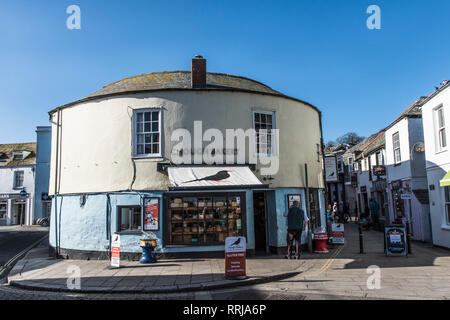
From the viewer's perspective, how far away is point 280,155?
13.7m

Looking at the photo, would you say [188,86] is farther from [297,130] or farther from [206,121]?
[297,130]

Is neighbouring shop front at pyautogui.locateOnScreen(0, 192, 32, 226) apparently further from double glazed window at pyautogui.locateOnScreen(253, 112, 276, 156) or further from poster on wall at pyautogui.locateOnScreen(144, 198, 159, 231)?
double glazed window at pyautogui.locateOnScreen(253, 112, 276, 156)

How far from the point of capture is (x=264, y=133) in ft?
45.3

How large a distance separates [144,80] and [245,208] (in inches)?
274

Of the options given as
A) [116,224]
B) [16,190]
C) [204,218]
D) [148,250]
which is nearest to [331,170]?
[204,218]

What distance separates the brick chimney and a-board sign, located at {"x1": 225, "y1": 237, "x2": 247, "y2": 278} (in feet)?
22.2

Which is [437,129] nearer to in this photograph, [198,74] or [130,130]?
[198,74]

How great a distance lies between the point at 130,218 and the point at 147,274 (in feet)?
10.6

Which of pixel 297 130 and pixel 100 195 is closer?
pixel 100 195

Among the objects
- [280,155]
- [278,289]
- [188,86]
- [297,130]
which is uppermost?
[188,86]

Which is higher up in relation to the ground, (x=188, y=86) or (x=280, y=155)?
(x=188, y=86)

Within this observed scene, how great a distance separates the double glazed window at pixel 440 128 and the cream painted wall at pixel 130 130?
18.3ft
